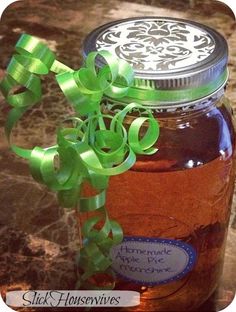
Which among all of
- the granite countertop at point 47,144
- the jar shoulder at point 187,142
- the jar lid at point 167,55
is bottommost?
the granite countertop at point 47,144

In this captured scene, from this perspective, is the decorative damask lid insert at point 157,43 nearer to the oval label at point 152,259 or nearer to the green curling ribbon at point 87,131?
the green curling ribbon at point 87,131

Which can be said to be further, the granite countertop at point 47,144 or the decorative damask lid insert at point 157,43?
the granite countertop at point 47,144

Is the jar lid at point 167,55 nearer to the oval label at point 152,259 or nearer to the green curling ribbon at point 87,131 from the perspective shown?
the green curling ribbon at point 87,131

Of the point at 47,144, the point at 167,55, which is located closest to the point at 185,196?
the point at 167,55

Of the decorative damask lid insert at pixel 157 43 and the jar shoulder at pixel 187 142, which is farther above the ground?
the decorative damask lid insert at pixel 157 43

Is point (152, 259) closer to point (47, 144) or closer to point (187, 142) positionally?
point (187, 142)

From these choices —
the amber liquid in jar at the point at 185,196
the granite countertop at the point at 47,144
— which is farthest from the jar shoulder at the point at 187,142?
the granite countertop at the point at 47,144

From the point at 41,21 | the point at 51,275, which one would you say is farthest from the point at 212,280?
the point at 41,21
